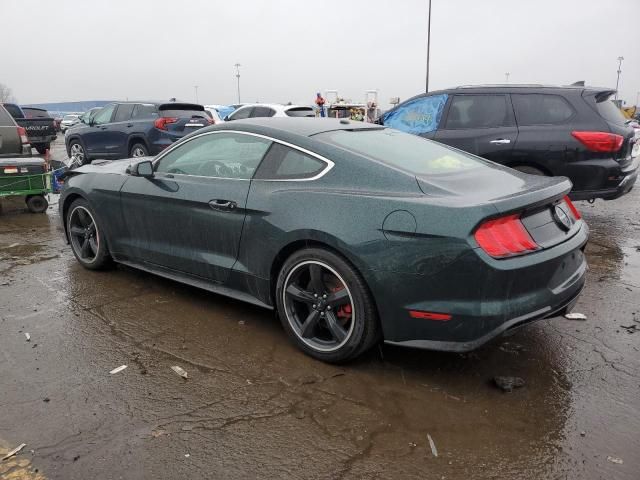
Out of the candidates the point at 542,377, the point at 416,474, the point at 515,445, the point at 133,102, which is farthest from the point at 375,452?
the point at 133,102

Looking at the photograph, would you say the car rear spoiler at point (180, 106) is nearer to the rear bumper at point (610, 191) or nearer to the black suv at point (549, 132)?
the black suv at point (549, 132)

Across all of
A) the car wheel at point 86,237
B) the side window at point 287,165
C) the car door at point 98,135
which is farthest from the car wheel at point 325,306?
the car door at point 98,135

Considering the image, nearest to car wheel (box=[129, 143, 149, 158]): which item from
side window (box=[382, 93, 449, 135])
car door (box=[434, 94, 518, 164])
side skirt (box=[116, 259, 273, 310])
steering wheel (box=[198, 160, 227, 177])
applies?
side window (box=[382, 93, 449, 135])

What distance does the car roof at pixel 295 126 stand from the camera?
384 cm

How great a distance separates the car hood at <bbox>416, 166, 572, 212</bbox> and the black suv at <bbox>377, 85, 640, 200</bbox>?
304 cm

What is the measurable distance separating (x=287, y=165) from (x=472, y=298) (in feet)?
5.02

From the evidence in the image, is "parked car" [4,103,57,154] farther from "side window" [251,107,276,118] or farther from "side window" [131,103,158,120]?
"side window" [251,107,276,118]

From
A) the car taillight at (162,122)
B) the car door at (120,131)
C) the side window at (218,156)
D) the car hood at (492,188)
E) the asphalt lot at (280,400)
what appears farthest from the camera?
the car door at (120,131)

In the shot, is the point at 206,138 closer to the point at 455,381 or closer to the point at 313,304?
the point at 313,304

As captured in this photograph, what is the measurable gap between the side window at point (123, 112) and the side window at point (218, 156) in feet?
29.5

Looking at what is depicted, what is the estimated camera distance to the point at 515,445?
8.63 ft

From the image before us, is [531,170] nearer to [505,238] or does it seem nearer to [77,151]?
[505,238]

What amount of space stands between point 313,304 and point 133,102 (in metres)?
10.8

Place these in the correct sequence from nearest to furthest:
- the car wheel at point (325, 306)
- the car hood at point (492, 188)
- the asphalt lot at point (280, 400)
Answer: the asphalt lot at point (280, 400)
the car hood at point (492, 188)
the car wheel at point (325, 306)
